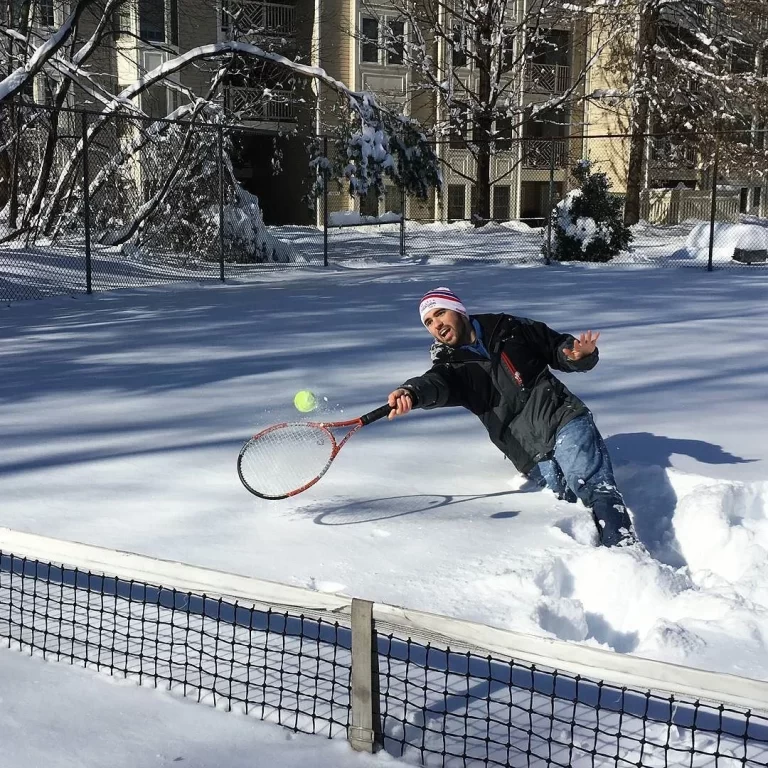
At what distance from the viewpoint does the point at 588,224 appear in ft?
63.3

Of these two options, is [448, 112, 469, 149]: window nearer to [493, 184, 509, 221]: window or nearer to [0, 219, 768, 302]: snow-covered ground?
[0, 219, 768, 302]: snow-covered ground

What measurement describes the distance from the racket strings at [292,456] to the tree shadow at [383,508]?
6.7 inches

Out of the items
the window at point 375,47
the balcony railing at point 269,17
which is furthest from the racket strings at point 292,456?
the window at point 375,47

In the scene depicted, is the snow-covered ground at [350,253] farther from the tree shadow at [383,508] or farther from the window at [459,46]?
Answer: the tree shadow at [383,508]

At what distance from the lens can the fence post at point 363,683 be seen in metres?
2.54

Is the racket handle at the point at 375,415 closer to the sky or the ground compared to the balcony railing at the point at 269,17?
closer to the ground

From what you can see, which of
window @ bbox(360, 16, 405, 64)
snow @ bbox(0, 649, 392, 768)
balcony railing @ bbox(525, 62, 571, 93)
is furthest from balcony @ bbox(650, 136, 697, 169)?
snow @ bbox(0, 649, 392, 768)

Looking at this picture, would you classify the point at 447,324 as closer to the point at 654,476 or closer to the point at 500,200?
the point at 654,476

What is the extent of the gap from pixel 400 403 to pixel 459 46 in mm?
26494

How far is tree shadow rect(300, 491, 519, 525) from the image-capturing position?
15.2 feet

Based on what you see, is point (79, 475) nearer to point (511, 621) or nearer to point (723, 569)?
point (511, 621)

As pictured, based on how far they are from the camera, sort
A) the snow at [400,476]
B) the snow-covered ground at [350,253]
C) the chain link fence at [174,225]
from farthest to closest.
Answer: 1. the chain link fence at [174,225]
2. the snow-covered ground at [350,253]
3. the snow at [400,476]

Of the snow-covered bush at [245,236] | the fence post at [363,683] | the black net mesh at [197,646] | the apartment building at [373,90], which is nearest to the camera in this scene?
the fence post at [363,683]

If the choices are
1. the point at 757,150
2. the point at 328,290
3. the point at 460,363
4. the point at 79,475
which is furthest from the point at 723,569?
the point at 757,150
